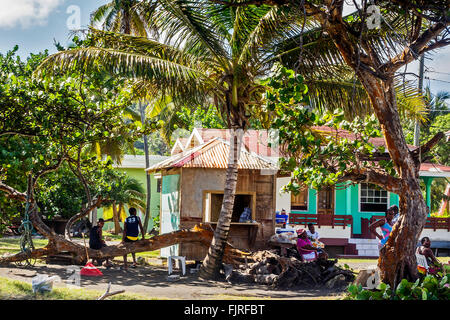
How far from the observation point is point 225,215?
13367mm

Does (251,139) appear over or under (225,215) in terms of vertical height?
over

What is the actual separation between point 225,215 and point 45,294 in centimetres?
524

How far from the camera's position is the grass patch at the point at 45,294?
904 cm

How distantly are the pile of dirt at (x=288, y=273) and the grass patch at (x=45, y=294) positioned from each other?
408cm

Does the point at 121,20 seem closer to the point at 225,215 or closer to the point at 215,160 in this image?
the point at 215,160

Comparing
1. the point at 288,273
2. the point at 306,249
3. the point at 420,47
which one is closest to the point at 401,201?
the point at 420,47

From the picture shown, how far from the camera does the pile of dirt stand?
42.2ft

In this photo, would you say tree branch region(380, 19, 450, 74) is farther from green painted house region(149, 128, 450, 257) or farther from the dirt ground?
green painted house region(149, 128, 450, 257)

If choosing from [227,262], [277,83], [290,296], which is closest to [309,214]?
[227,262]

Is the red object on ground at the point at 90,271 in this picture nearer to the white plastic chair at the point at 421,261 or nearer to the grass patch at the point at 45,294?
the grass patch at the point at 45,294

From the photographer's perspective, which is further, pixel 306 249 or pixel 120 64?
pixel 306 249

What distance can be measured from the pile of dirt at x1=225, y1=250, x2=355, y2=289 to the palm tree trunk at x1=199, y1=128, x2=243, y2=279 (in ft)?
1.22

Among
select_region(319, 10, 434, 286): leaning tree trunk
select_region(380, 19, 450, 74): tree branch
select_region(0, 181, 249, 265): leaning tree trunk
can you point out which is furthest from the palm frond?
select_region(380, 19, 450, 74): tree branch
